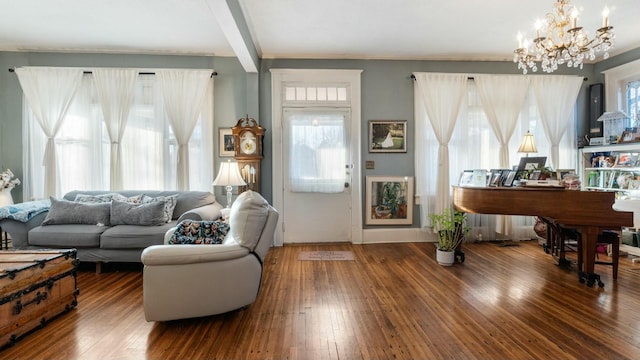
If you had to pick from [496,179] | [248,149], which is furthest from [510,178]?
[248,149]

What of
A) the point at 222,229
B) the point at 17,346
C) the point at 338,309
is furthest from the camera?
the point at 222,229

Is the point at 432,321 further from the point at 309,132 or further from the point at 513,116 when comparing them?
the point at 513,116

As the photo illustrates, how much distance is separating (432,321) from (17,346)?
2.77m

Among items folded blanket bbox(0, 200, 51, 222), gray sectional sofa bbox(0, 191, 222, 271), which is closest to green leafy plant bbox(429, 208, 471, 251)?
gray sectional sofa bbox(0, 191, 222, 271)

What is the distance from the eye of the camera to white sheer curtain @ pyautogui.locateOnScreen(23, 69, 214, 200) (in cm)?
420

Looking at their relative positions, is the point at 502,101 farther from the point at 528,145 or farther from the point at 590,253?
the point at 590,253

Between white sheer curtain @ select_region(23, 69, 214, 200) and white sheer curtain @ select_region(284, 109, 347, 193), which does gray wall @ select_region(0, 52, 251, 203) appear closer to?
white sheer curtain @ select_region(23, 69, 214, 200)

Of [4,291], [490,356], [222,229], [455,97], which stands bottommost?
[490,356]

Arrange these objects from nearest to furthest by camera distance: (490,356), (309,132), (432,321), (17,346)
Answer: (490,356)
(17,346)
(432,321)
(309,132)

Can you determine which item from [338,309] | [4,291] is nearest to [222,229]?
[338,309]

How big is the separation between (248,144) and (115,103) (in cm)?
195

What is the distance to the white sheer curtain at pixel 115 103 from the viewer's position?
417 cm

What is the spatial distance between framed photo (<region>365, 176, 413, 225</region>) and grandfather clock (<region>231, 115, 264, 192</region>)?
166 cm

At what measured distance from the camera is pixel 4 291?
1.94m
